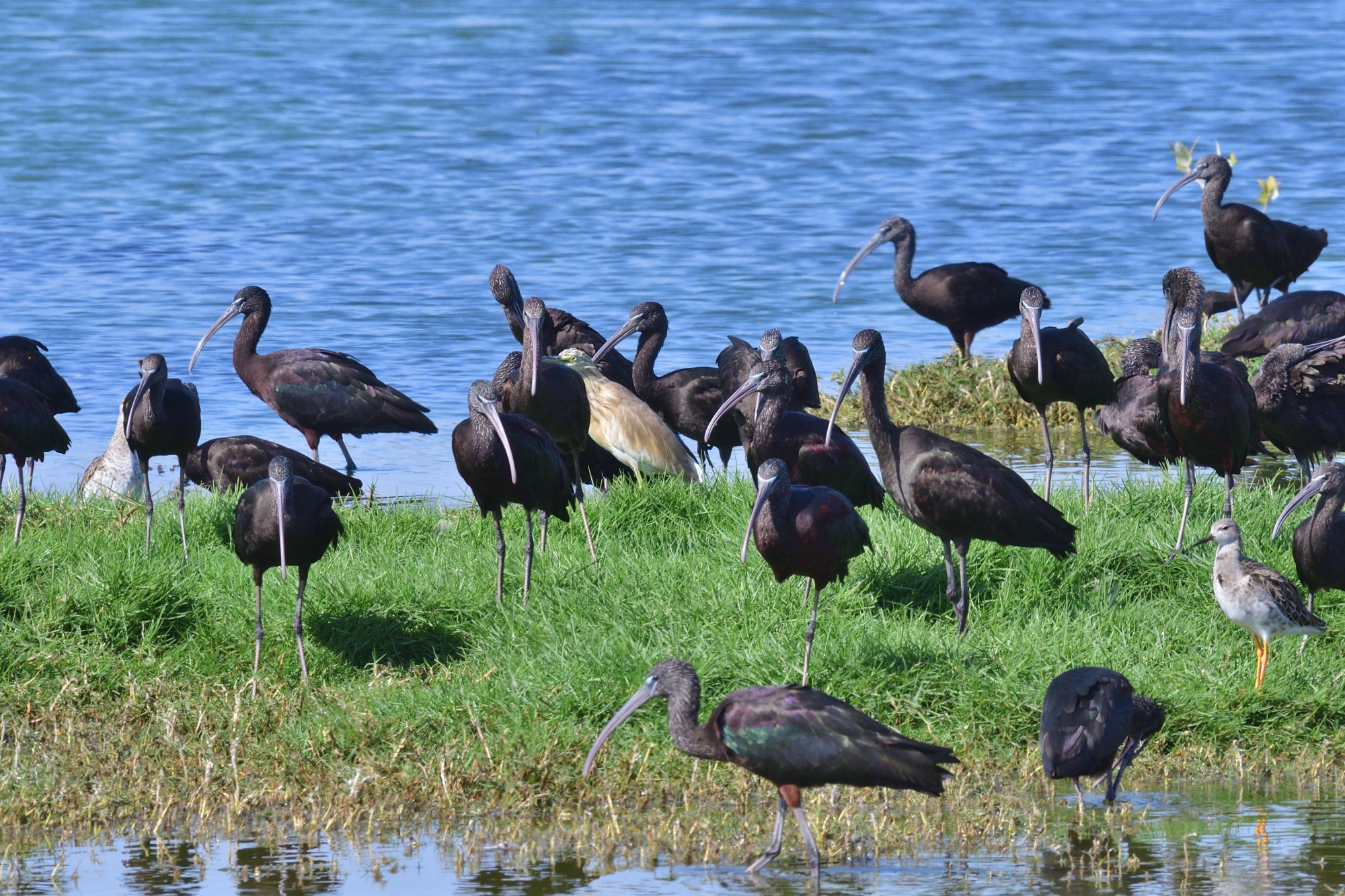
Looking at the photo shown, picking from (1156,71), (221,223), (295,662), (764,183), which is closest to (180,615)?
(295,662)

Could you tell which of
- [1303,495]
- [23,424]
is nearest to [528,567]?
[23,424]

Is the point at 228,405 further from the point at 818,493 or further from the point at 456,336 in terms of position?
the point at 818,493

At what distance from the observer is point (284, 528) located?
7.33 meters

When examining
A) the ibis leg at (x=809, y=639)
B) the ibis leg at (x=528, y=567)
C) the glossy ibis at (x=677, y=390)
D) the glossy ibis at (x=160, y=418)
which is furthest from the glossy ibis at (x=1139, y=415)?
the glossy ibis at (x=160, y=418)

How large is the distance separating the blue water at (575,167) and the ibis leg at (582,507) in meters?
1.58

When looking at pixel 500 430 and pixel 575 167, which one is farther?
pixel 575 167

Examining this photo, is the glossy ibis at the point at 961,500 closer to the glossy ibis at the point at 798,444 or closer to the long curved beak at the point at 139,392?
the glossy ibis at the point at 798,444

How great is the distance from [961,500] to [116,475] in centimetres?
515

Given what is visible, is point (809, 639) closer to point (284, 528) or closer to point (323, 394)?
point (284, 528)

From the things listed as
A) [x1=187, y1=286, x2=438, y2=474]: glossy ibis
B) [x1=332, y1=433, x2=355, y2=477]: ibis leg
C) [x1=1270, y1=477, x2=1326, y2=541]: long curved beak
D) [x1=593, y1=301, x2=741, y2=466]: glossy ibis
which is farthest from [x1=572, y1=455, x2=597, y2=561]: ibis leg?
[x1=1270, y1=477, x2=1326, y2=541]: long curved beak

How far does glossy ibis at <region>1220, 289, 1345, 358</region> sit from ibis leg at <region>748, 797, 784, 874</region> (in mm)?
6641

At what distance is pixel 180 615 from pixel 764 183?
16115mm

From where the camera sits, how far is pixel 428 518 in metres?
9.16

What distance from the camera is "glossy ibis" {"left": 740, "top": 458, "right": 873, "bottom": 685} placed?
6.90m
